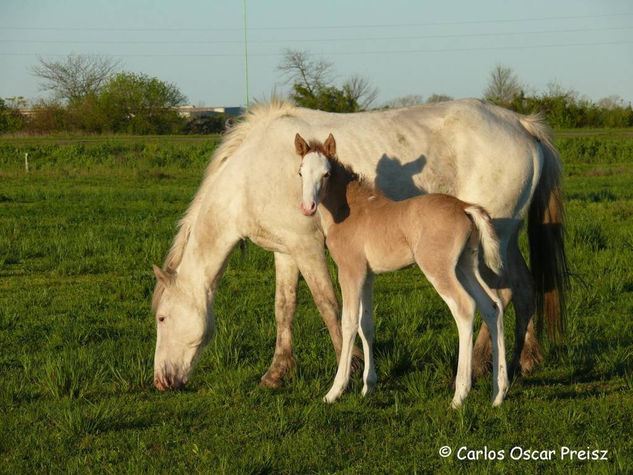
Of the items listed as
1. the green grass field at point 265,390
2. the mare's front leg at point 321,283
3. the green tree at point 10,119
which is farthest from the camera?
the green tree at point 10,119

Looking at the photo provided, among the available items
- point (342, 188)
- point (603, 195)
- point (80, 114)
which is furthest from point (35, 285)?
point (80, 114)

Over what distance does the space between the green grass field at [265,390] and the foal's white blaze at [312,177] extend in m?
1.26

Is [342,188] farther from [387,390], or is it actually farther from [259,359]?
[259,359]

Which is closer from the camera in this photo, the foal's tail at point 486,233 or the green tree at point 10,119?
the foal's tail at point 486,233

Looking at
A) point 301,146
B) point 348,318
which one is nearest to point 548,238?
point 348,318

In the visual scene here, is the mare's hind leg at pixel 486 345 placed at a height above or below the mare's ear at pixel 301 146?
below

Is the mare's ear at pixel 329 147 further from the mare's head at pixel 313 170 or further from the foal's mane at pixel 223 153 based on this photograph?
the foal's mane at pixel 223 153

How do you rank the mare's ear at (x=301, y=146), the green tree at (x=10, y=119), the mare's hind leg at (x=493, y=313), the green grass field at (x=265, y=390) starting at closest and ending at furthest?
1. the green grass field at (x=265, y=390)
2. the mare's hind leg at (x=493, y=313)
3. the mare's ear at (x=301, y=146)
4. the green tree at (x=10, y=119)

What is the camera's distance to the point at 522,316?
6477mm

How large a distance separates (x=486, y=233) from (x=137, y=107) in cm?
4959

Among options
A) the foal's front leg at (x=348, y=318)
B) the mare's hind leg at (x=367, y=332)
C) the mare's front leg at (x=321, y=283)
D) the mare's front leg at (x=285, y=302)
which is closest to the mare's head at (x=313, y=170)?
the foal's front leg at (x=348, y=318)

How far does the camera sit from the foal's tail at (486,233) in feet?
16.2

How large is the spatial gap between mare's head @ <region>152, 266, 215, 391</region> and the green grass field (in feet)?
0.54

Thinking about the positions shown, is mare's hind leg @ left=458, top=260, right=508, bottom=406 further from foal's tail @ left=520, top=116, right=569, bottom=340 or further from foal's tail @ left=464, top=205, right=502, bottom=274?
foal's tail @ left=520, top=116, right=569, bottom=340
